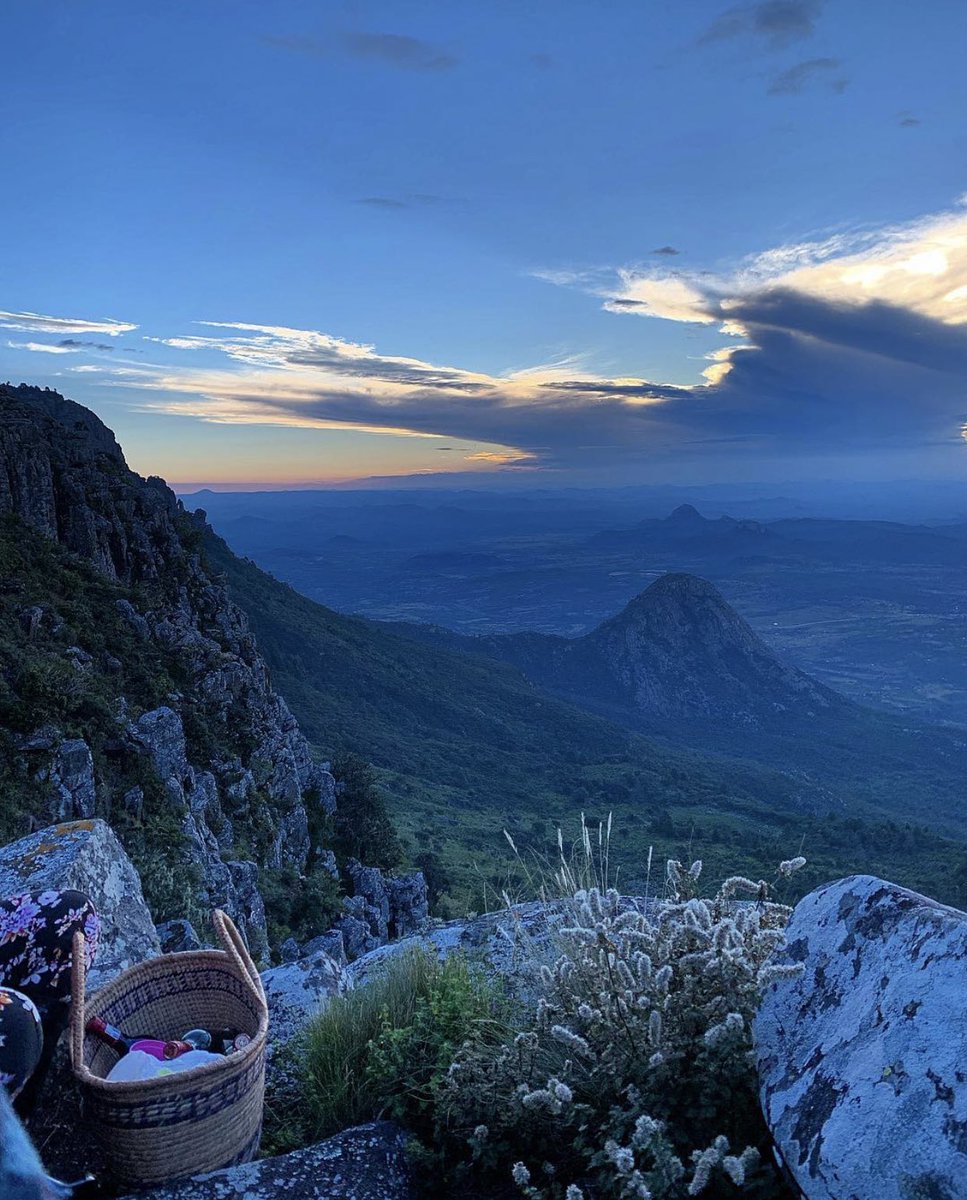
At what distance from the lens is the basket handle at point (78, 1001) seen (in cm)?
279

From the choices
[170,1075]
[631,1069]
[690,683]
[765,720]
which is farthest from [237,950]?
[690,683]

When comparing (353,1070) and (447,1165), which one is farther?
(353,1070)

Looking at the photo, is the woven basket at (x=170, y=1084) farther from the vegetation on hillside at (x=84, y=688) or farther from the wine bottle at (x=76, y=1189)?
the vegetation on hillside at (x=84, y=688)

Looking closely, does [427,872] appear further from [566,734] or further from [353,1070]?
[566,734]

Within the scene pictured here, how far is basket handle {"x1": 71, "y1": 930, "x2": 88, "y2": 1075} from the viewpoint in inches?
110

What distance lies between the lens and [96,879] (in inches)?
181

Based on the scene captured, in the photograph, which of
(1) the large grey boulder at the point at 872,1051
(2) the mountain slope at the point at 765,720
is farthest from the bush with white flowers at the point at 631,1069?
(2) the mountain slope at the point at 765,720

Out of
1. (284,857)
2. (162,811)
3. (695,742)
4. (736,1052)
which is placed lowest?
(695,742)

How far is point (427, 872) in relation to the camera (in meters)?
35.5

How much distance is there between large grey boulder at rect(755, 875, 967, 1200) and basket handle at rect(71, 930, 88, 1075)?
2.38m

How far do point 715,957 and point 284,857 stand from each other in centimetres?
2462

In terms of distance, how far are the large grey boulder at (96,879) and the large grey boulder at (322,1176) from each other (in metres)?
1.60

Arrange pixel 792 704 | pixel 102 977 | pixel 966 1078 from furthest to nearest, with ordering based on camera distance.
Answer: pixel 792 704
pixel 102 977
pixel 966 1078

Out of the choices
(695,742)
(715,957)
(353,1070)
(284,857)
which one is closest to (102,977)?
(353,1070)
